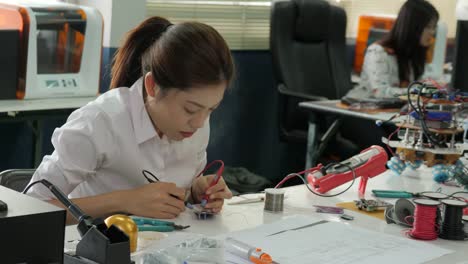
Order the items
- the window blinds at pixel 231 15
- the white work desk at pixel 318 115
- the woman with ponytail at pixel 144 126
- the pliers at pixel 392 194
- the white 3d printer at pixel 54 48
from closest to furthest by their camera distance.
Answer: the woman with ponytail at pixel 144 126
the pliers at pixel 392 194
the white 3d printer at pixel 54 48
the white work desk at pixel 318 115
the window blinds at pixel 231 15

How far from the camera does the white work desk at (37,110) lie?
10.0 feet

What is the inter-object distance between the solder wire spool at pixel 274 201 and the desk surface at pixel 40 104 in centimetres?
149

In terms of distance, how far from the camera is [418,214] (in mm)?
1742

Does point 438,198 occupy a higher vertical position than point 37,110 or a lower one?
higher

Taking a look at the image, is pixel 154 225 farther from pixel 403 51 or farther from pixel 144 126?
pixel 403 51

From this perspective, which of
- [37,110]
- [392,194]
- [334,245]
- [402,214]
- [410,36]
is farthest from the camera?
[410,36]

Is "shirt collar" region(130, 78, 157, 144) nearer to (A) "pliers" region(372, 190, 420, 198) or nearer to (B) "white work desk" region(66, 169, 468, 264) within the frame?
(B) "white work desk" region(66, 169, 468, 264)

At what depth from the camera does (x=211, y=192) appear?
6.07 feet

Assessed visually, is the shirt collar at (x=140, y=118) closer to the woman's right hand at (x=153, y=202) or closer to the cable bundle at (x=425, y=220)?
the woman's right hand at (x=153, y=202)

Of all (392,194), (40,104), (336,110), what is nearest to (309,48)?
(336,110)

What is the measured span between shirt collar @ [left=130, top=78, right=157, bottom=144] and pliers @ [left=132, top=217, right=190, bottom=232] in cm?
25

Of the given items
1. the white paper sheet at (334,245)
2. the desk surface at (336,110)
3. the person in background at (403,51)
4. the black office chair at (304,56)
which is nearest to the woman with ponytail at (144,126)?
the white paper sheet at (334,245)

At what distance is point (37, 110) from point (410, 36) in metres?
2.15

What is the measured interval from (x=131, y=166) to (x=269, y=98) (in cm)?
274
